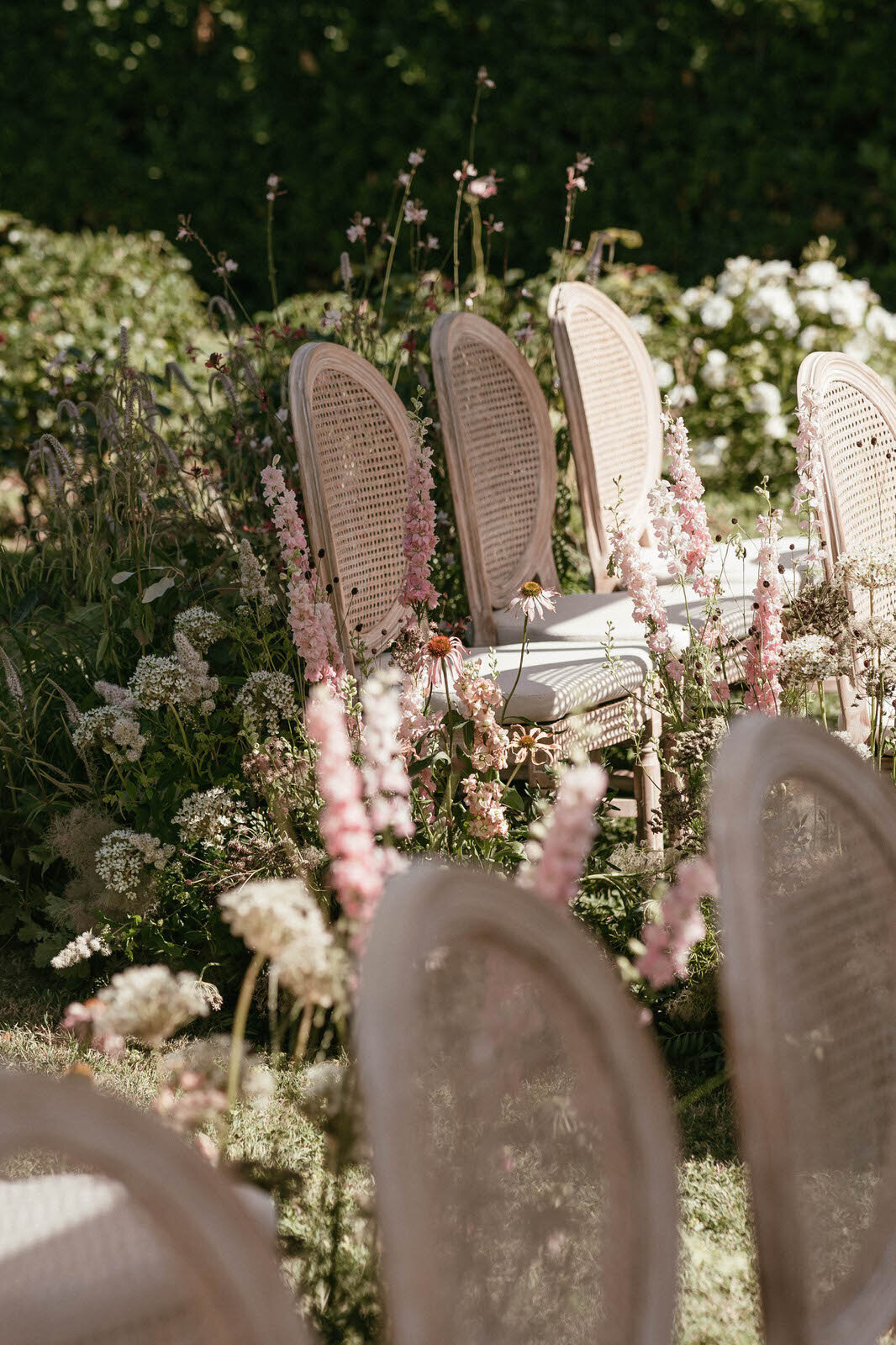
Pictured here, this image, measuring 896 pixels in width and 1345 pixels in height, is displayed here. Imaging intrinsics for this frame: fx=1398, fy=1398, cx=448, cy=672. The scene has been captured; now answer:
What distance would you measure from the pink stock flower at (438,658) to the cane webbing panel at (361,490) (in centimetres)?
30

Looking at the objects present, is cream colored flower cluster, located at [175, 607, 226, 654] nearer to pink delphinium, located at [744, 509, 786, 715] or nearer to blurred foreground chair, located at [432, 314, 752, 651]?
blurred foreground chair, located at [432, 314, 752, 651]

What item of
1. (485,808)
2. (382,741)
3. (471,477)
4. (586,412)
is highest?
(586,412)

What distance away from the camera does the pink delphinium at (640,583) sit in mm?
1954

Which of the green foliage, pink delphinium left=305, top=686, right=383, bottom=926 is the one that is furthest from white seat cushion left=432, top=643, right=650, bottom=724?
the green foliage

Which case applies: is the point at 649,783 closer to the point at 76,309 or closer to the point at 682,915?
the point at 682,915

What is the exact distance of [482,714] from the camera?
2.09 meters

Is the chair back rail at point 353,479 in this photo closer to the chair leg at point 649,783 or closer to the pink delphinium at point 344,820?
the chair leg at point 649,783

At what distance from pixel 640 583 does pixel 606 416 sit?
1.29 meters

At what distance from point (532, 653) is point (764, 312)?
318 cm

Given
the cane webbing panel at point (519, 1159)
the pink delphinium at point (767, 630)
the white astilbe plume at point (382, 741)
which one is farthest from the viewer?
the pink delphinium at point (767, 630)

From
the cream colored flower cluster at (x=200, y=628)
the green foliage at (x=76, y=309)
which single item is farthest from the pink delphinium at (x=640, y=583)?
the green foliage at (x=76, y=309)

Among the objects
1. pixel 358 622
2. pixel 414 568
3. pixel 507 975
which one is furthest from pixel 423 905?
pixel 358 622

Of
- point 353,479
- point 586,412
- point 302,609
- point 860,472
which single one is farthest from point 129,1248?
point 586,412

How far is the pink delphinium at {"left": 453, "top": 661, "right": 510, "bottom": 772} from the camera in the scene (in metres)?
2.07
